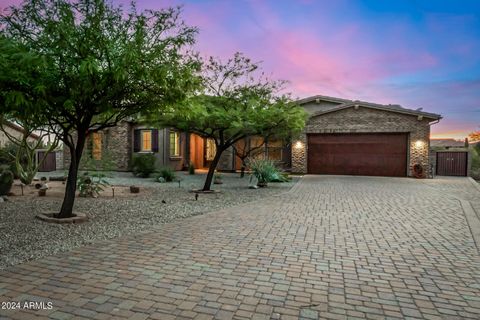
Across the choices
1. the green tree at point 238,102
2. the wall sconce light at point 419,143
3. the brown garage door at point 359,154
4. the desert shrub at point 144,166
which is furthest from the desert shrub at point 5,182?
the wall sconce light at point 419,143

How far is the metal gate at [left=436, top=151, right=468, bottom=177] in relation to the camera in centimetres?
1852

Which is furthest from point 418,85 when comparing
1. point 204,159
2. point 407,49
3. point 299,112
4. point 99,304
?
point 99,304

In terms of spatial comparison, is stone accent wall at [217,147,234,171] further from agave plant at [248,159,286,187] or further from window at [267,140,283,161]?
agave plant at [248,159,286,187]

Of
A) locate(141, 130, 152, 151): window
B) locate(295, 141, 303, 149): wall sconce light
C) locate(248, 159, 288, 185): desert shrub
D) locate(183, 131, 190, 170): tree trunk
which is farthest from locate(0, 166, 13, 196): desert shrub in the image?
locate(295, 141, 303, 149): wall sconce light

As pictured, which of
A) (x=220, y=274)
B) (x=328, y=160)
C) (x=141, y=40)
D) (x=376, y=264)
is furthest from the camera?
(x=328, y=160)

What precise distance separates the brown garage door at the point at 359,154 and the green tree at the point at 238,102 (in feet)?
25.7

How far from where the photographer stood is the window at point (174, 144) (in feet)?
63.7

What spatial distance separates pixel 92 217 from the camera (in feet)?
21.1

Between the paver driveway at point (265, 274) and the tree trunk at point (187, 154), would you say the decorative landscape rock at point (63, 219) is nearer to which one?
the paver driveway at point (265, 274)

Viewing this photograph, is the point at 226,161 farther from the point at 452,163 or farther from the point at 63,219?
the point at 63,219

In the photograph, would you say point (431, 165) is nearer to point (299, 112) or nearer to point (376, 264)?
point (299, 112)

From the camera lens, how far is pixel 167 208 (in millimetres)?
7535

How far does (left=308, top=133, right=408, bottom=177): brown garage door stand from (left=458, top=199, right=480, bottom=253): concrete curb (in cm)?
899

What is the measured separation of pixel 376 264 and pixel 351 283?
2.52ft
